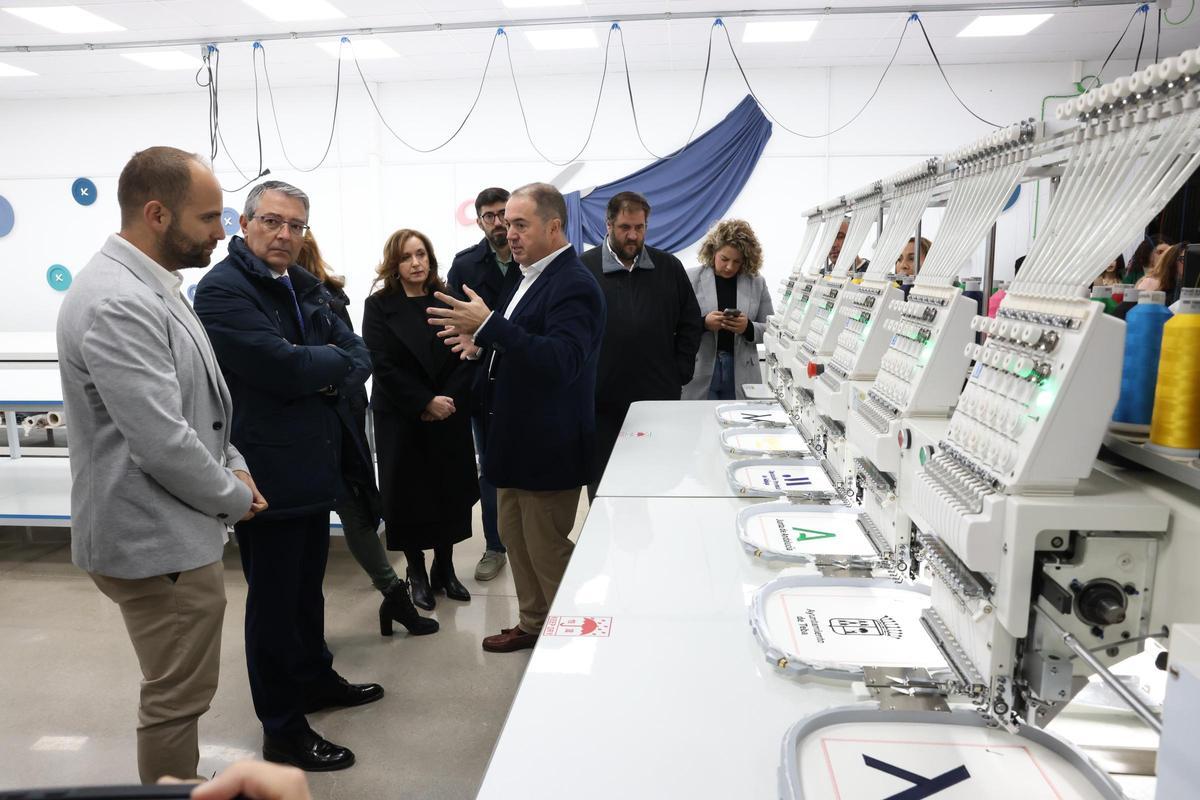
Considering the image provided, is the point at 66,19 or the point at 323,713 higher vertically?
the point at 66,19

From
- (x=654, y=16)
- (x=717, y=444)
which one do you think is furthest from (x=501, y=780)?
(x=654, y=16)

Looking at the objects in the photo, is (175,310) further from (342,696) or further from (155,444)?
(342,696)

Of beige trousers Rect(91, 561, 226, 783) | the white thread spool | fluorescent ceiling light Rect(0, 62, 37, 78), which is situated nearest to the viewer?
the white thread spool

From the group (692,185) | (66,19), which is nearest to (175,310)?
(66,19)

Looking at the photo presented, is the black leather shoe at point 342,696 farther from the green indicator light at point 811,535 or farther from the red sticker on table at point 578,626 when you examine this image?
the green indicator light at point 811,535

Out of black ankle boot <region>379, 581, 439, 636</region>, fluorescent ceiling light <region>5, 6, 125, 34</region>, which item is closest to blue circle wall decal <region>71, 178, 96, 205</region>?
fluorescent ceiling light <region>5, 6, 125, 34</region>

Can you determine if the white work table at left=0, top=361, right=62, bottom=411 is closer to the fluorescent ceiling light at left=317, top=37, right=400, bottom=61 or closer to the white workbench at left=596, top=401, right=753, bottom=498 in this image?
the white workbench at left=596, top=401, right=753, bottom=498

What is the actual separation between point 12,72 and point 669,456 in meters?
7.79

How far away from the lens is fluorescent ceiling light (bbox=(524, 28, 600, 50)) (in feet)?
19.7

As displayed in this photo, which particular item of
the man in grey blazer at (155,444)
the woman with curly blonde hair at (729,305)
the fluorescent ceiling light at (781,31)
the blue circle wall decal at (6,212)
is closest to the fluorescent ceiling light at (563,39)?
the fluorescent ceiling light at (781,31)

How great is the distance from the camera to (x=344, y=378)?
2205 mm

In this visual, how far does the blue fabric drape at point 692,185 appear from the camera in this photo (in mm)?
7133

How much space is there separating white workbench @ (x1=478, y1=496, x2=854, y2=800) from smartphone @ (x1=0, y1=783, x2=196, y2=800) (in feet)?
2.10

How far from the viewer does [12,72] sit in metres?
7.13
